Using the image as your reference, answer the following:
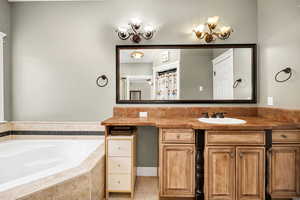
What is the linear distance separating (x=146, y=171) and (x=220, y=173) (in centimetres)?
119

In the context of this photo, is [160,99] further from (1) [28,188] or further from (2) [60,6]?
(2) [60,6]

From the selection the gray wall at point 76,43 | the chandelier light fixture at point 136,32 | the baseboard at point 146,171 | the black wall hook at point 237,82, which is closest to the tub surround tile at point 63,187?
the baseboard at point 146,171

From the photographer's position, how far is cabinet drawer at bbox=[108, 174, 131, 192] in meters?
1.96

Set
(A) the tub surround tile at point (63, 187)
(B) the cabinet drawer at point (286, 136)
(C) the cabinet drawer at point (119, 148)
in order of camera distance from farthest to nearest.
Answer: (C) the cabinet drawer at point (119, 148) < (B) the cabinet drawer at point (286, 136) < (A) the tub surround tile at point (63, 187)

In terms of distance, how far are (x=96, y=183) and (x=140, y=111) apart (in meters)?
1.13

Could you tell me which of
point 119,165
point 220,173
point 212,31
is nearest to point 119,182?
point 119,165

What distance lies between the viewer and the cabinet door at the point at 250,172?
1.74 meters

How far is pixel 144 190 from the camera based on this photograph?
7.09 ft

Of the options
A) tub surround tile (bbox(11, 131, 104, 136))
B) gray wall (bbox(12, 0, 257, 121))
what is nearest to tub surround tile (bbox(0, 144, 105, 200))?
tub surround tile (bbox(11, 131, 104, 136))

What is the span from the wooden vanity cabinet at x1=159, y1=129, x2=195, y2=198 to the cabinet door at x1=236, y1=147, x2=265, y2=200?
18.8 inches

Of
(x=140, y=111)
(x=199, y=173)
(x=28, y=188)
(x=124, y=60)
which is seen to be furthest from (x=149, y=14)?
(x=28, y=188)

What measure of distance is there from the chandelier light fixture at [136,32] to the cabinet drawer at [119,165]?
1665 mm

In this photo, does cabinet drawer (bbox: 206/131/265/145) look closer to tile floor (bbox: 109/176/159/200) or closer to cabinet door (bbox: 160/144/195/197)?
cabinet door (bbox: 160/144/195/197)

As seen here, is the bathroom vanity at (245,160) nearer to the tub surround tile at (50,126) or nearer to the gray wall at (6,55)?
the tub surround tile at (50,126)
